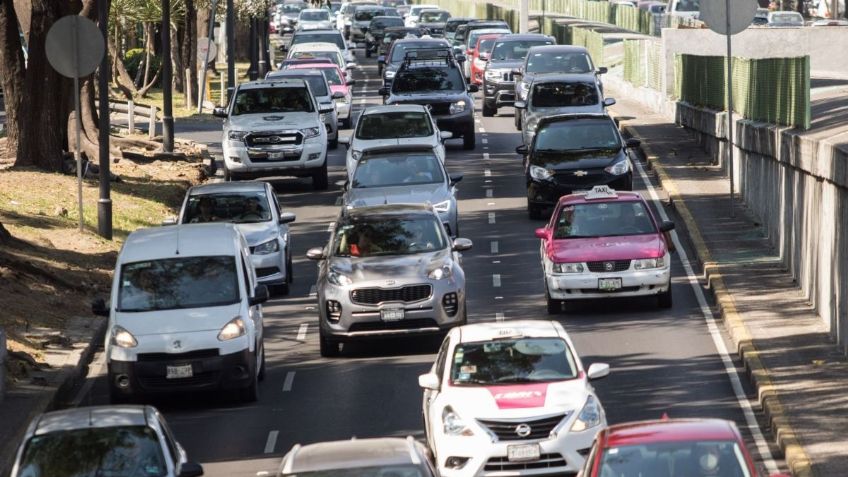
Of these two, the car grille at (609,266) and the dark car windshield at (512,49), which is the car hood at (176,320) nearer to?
the car grille at (609,266)

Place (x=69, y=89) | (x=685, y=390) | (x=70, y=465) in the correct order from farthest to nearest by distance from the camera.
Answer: (x=69, y=89) < (x=685, y=390) < (x=70, y=465)

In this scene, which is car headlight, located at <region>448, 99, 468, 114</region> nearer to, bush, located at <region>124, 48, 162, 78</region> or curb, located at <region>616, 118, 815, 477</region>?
curb, located at <region>616, 118, 815, 477</region>

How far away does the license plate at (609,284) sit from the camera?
79.9 feet

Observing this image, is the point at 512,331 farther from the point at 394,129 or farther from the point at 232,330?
the point at 394,129

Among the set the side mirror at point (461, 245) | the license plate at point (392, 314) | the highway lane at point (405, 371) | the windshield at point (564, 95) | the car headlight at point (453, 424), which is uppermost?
the windshield at point (564, 95)

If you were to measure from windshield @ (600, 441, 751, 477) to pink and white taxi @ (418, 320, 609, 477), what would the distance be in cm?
349

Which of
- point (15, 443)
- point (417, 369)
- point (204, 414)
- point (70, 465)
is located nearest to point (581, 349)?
point (417, 369)

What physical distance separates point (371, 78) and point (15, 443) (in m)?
53.8

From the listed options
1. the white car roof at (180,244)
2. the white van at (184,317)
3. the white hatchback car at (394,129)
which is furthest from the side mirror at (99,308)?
the white hatchback car at (394,129)

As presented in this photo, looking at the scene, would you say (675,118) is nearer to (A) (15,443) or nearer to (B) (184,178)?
(B) (184,178)

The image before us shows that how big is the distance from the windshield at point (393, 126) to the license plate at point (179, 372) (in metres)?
16.7

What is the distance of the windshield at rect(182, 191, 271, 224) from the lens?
26984 millimetres

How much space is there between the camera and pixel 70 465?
13031 mm

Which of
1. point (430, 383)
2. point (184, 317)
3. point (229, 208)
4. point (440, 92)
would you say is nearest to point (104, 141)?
point (229, 208)
